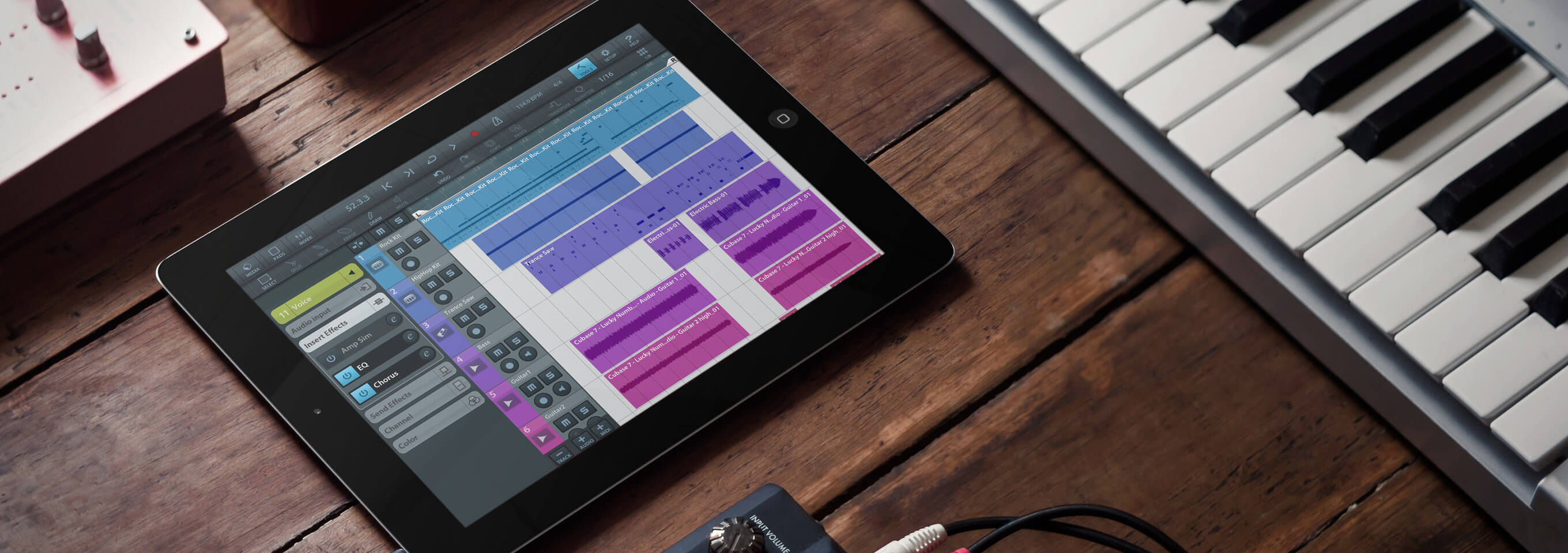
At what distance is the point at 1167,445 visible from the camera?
0.88 meters

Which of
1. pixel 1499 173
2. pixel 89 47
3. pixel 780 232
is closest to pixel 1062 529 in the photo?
pixel 780 232

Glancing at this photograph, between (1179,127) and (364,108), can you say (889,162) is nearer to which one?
(1179,127)

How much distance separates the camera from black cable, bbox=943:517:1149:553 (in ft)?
2.72

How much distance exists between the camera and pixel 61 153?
834 mm

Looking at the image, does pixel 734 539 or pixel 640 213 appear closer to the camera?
pixel 734 539

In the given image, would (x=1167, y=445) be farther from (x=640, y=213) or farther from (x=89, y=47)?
(x=89, y=47)

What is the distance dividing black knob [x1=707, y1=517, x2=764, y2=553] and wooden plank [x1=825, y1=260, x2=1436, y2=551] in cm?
11

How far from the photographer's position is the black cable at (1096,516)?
32.5 inches

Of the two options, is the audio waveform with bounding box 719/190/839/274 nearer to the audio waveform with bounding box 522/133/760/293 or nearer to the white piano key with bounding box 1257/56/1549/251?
the audio waveform with bounding box 522/133/760/293

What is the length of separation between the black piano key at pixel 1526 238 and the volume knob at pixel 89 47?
921 millimetres

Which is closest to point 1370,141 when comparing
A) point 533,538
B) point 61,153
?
point 533,538

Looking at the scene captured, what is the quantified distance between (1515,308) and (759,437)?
1.66ft

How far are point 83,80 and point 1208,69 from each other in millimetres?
771

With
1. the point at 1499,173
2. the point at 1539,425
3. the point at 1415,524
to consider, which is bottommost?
the point at 1415,524
